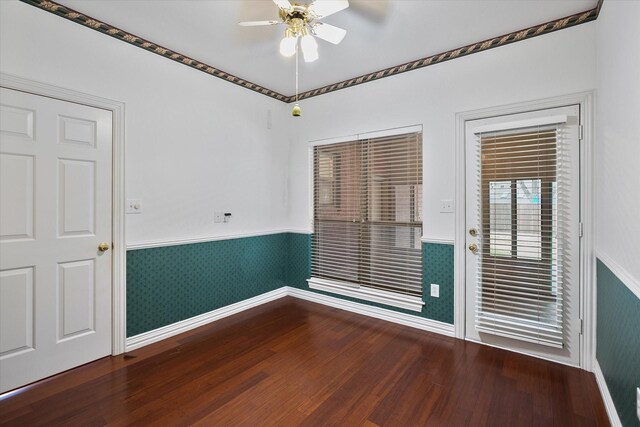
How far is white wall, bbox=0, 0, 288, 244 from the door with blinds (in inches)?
95.2

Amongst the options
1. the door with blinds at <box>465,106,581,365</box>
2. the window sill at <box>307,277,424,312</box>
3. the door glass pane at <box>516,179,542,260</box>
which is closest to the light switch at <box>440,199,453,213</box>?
the door with blinds at <box>465,106,581,365</box>

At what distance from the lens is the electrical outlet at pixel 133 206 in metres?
2.64

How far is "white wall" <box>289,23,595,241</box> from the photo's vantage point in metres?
2.40

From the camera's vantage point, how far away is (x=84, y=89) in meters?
2.40

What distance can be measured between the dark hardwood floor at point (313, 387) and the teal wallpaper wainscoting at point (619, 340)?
0.84ft

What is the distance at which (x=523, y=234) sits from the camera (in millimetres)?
2549

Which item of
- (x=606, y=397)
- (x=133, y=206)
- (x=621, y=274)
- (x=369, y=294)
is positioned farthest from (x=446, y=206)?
(x=133, y=206)

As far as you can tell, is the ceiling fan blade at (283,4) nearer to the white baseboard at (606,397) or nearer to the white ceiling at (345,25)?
the white ceiling at (345,25)

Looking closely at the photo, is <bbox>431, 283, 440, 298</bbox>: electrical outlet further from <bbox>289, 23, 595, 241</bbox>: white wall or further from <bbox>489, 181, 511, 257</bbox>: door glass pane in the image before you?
<bbox>489, 181, 511, 257</bbox>: door glass pane

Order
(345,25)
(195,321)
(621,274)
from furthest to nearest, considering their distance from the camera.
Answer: (195,321), (345,25), (621,274)

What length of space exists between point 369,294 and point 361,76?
98.5 inches

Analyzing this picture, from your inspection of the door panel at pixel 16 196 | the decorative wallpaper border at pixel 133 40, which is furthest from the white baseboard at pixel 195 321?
the decorative wallpaper border at pixel 133 40

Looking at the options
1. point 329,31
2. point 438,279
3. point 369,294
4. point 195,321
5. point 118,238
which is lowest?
point 195,321

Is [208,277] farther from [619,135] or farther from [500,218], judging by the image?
[619,135]
